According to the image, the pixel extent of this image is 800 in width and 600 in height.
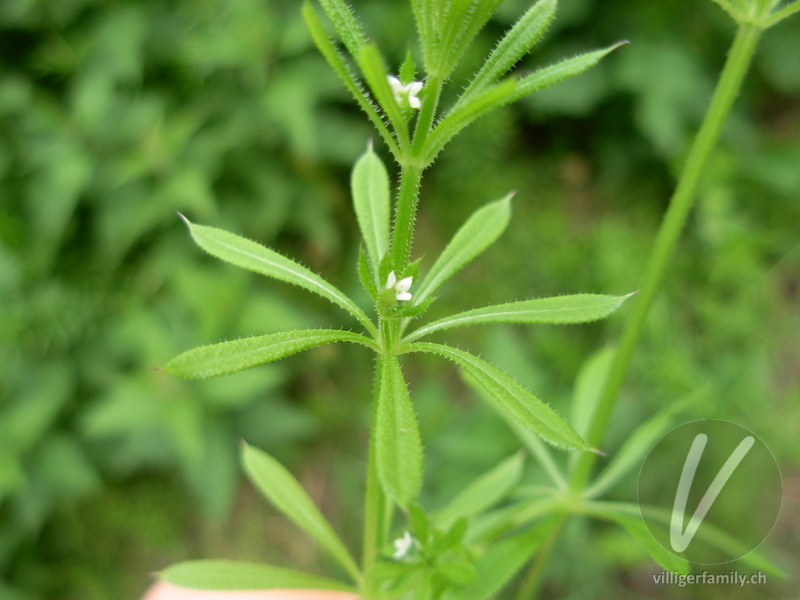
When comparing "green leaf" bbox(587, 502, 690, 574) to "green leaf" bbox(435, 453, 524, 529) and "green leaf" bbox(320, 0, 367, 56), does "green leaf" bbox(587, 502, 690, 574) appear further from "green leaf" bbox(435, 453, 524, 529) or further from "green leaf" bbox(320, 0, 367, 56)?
"green leaf" bbox(320, 0, 367, 56)

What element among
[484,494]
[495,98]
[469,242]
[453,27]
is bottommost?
[484,494]

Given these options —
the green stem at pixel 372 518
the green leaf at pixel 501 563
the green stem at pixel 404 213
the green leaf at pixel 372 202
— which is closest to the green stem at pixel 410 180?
the green stem at pixel 404 213

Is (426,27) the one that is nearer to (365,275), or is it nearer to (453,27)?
(453,27)

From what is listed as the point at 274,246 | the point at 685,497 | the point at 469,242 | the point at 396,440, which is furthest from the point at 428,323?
the point at 274,246

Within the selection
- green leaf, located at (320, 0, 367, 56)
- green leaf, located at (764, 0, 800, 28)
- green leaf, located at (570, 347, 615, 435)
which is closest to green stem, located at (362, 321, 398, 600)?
green leaf, located at (320, 0, 367, 56)

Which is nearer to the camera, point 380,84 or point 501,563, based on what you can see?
point 380,84

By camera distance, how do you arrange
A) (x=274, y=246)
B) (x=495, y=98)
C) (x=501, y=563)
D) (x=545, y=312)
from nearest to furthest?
(x=495, y=98) → (x=545, y=312) → (x=501, y=563) → (x=274, y=246)
